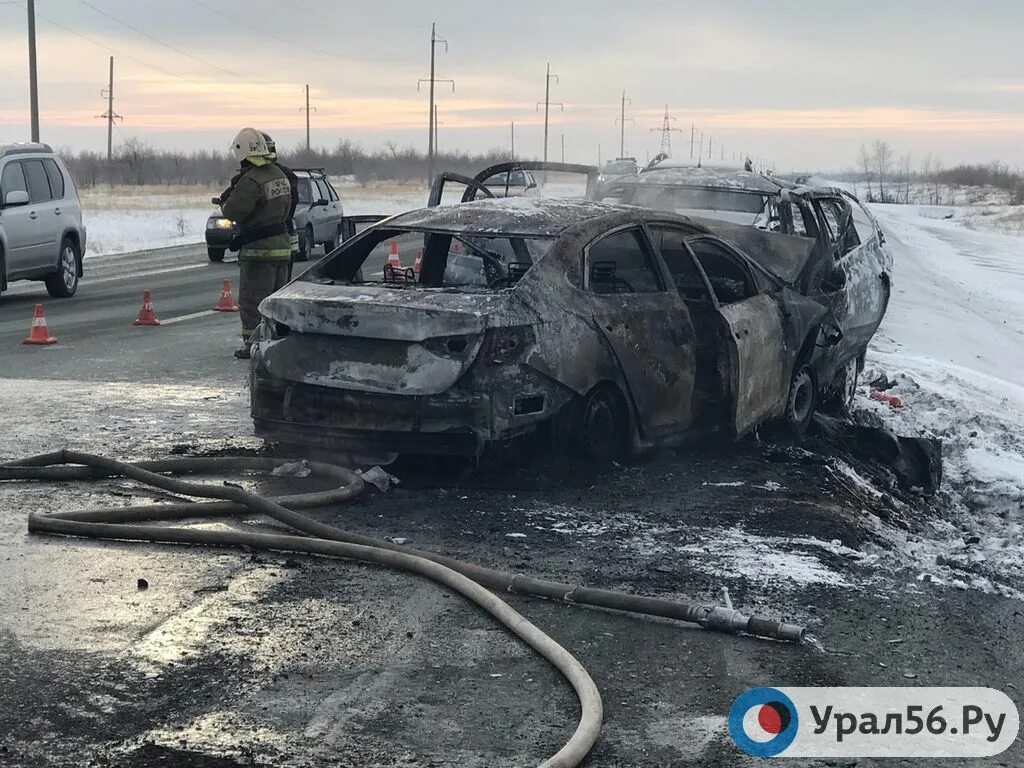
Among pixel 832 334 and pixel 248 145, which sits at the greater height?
pixel 248 145

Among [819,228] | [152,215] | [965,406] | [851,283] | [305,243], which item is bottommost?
[152,215]

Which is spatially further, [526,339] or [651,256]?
[651,256]

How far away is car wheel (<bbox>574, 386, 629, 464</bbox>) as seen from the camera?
296 inches

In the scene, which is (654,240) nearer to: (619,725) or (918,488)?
(918,488)

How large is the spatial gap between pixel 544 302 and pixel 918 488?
3.48 metres

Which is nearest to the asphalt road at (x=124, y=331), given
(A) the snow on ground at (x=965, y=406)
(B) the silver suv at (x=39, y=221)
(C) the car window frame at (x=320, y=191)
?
(B) the silver suv at (x=39, y=221)

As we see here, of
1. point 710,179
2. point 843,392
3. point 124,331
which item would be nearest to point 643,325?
point 843,392

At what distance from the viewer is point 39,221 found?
18031mm

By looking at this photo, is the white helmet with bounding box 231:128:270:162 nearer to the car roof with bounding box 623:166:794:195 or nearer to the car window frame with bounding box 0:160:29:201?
the car roof with bounding box 623:166:794:195

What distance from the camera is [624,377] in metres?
7.69

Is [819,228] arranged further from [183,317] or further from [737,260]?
[183,317]

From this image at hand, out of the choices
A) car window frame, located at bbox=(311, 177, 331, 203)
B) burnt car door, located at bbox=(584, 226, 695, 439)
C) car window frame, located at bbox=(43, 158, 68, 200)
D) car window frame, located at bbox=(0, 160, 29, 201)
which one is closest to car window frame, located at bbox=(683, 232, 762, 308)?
burnt car door, located at bbox=(584, 226, 695, 439)

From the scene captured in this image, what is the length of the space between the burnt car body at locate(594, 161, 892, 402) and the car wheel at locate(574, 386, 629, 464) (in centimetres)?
232

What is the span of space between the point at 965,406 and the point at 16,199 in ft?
36.7
